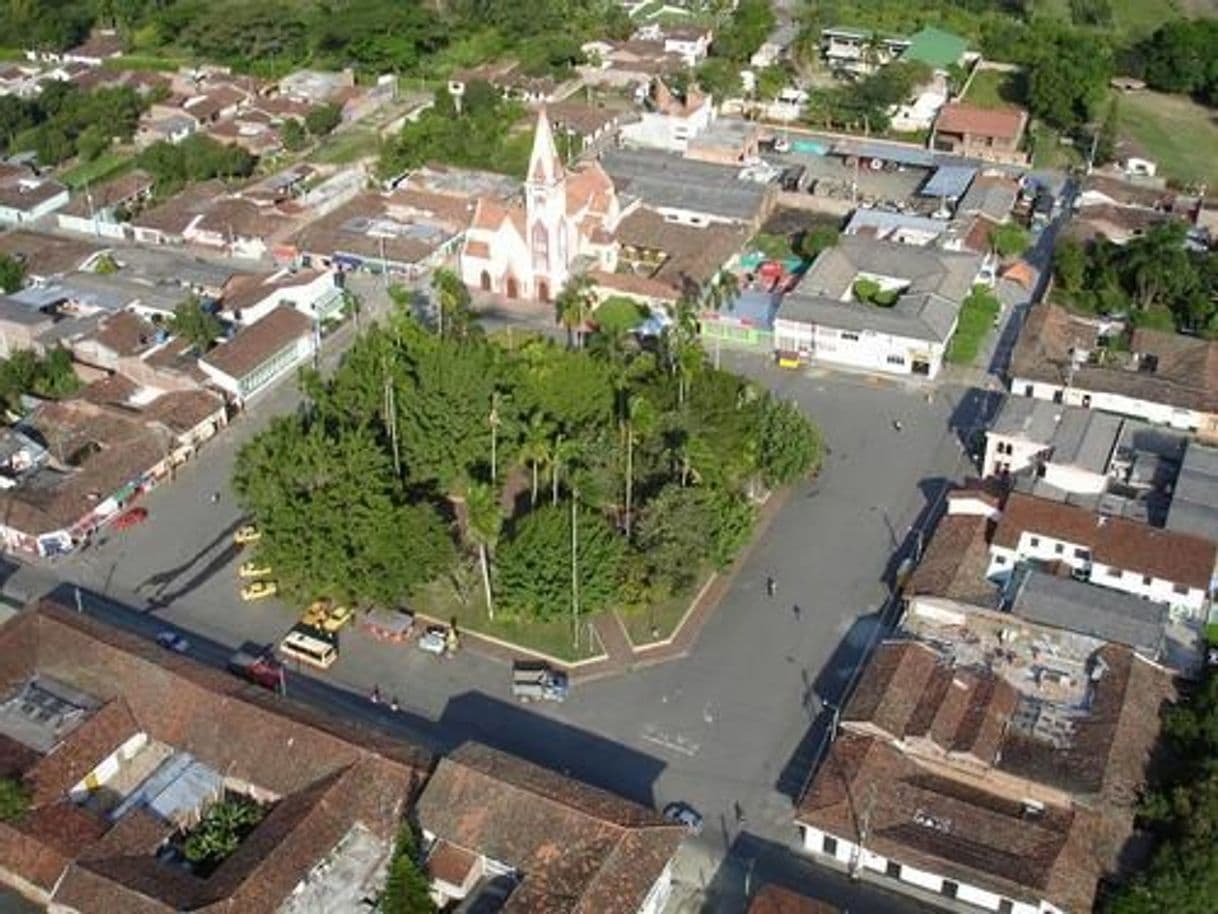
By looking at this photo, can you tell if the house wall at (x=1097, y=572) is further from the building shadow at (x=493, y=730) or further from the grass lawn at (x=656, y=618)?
the building shadow at (x=493, y=730)

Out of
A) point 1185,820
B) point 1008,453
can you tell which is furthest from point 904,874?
point 1008,453

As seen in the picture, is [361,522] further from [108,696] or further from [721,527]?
[721,527]

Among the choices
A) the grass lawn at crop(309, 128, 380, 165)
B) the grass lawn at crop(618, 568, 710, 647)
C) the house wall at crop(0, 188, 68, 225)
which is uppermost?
the grass lawn at crop(618, 568, 710, 647)

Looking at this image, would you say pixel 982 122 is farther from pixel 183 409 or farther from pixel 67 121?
pixel 67 121

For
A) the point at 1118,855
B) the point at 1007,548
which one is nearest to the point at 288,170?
the point at 1007,548

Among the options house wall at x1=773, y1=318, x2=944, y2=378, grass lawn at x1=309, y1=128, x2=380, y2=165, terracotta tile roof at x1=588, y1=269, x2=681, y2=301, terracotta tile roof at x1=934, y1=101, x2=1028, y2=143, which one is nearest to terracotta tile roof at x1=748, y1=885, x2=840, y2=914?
house wall at x1=773, y1=318, x2=944, y2=378

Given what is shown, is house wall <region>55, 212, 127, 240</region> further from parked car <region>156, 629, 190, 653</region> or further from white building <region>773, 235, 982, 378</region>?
white building <region>773, 235, 982, 378</region>

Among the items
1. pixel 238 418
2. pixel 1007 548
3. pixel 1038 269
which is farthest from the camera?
pixel 1038 269
